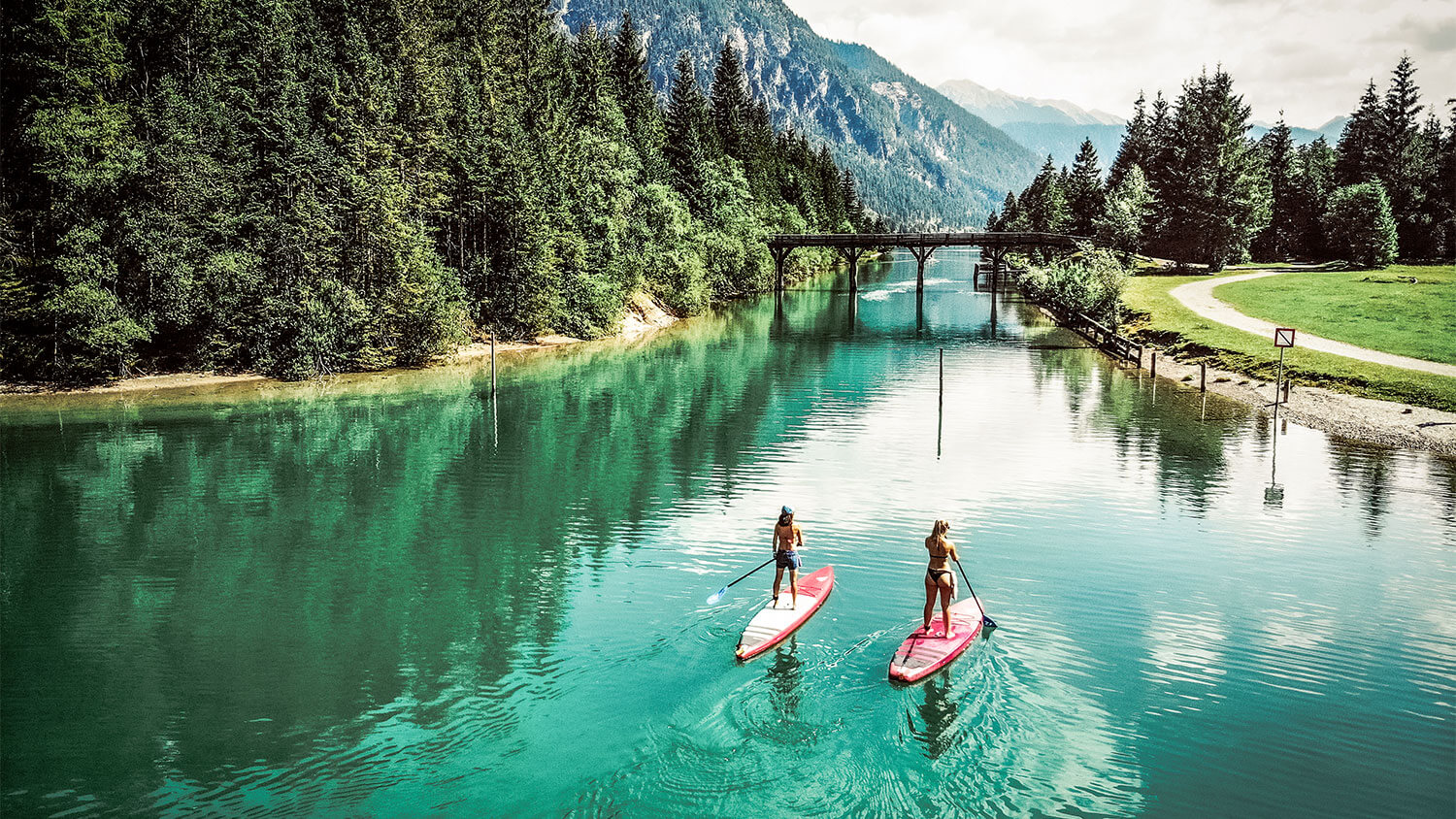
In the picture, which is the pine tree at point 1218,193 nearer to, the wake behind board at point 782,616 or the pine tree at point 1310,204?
the pine tree at point 1310,204

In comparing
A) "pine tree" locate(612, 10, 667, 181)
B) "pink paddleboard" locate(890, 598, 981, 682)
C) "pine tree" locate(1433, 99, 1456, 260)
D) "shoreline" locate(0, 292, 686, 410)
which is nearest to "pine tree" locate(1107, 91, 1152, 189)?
"pine tree" locate(1433, 99, 1456, 260)

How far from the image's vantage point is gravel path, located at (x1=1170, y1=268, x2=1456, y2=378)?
42781mm

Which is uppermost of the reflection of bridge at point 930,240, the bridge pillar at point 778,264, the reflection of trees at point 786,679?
the reflection of bridge at point 930,240

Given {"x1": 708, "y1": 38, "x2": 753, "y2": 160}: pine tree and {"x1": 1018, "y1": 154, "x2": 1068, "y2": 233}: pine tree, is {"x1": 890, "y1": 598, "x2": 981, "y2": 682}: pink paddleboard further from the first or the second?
{"x1": 1018, "y1": 154, "x2": 1068, "y2": 233}: pine tree

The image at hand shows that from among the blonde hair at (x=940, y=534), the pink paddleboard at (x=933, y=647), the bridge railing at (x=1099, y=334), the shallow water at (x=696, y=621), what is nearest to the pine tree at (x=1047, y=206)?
the bridge railing at (x=1099, y=334)

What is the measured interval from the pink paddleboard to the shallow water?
13.6 inches

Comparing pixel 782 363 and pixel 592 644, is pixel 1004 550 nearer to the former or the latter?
pixel 592 644

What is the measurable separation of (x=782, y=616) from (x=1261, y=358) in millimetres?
41701

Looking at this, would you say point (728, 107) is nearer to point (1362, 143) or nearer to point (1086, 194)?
point (1086, 194)

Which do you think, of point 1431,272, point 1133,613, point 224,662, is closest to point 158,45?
point 224,662

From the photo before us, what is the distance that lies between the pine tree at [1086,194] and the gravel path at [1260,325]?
32.0 metres

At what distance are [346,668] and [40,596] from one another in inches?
351

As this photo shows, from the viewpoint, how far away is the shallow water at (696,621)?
42.3ft

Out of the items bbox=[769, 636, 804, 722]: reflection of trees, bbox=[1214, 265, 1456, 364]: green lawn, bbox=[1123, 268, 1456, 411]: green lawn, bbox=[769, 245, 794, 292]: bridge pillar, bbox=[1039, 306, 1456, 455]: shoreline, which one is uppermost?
bbox=[769, 245, 794, 292]: bridge pillar
